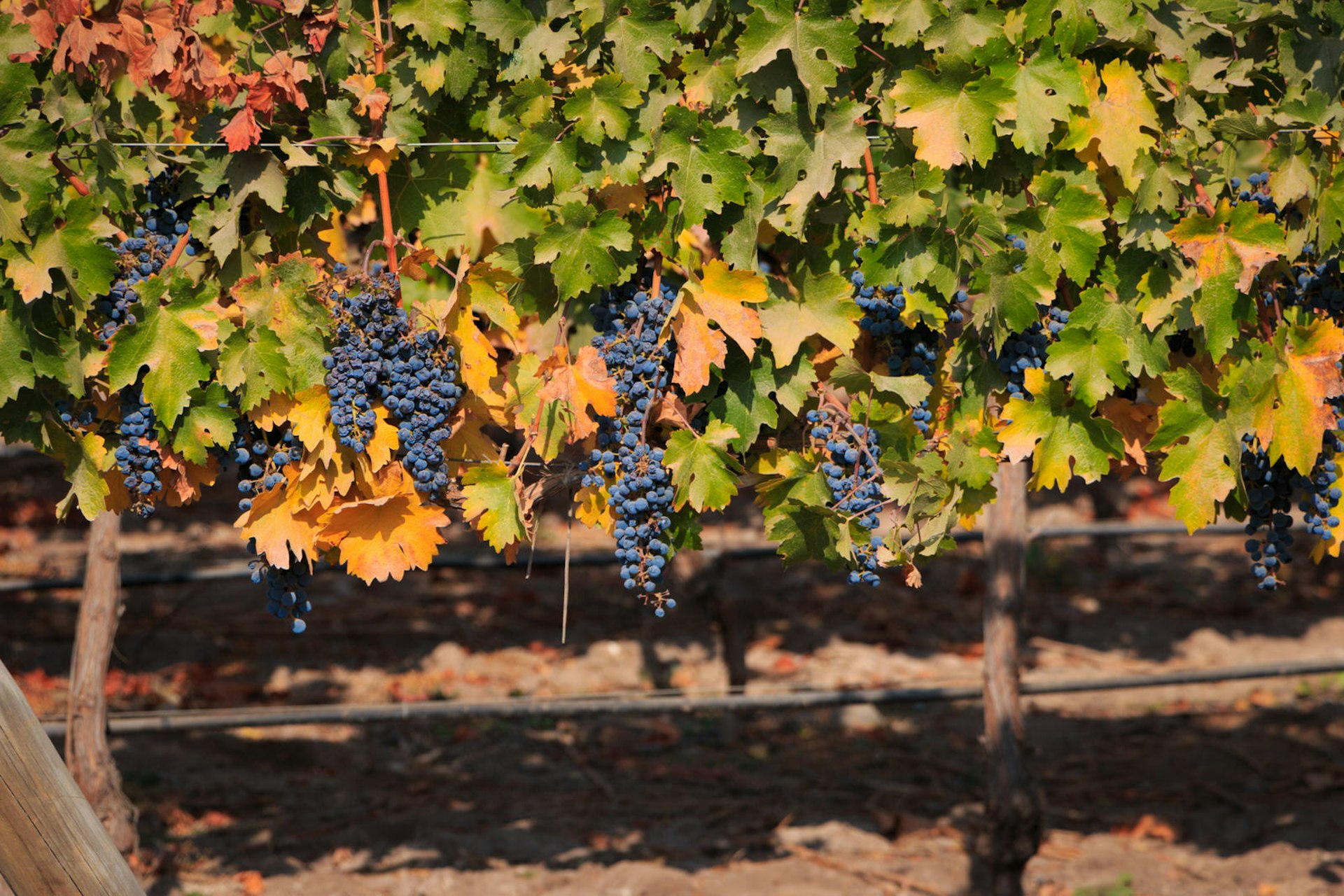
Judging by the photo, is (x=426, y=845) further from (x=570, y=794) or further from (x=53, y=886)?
(x=53, y=886)

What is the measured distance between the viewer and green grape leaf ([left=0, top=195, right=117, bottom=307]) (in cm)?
241

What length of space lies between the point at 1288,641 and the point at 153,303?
8299 mm

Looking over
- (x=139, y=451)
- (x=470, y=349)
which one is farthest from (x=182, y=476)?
(x=470, y=349)

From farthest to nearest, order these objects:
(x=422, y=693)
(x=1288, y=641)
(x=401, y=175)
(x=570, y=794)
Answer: (x=1288, y=641) < (x=422, y=693) < (x=570, y=794) < (x=401, y=175)

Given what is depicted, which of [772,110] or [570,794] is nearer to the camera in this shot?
[772,110]

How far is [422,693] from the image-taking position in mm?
8039

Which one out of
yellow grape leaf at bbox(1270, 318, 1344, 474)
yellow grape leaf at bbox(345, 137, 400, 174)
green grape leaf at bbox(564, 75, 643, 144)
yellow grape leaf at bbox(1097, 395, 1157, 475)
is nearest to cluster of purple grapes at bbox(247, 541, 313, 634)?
yellow grape leaf at bbox(345, 137, 400, 174)

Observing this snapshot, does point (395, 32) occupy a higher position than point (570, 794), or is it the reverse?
point (395, 32)

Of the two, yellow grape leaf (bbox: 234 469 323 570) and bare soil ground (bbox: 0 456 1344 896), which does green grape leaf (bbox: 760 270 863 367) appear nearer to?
yellow grape leaf (bbox: 234 469 323 570)

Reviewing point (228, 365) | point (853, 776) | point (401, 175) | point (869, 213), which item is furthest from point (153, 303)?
point (853, 776)

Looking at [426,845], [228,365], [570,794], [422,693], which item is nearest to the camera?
[228,365]

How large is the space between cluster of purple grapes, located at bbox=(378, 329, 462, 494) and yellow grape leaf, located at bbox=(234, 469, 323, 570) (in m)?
0.24

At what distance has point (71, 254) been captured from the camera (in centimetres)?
243

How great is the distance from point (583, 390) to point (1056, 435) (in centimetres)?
97
